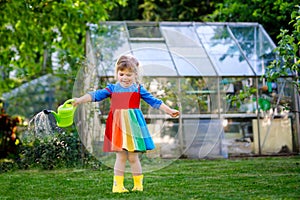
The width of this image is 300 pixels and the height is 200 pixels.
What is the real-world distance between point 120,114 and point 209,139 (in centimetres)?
410

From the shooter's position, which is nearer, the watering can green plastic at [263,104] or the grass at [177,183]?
the grass at [177,183]

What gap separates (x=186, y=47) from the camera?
9.48 meters

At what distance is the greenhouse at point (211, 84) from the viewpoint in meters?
8.33

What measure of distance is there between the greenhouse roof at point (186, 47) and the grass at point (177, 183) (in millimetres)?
2322

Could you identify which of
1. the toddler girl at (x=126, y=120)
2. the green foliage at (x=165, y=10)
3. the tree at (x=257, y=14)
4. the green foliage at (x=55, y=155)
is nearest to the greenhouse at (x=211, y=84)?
the tree at (x=257, y=14)

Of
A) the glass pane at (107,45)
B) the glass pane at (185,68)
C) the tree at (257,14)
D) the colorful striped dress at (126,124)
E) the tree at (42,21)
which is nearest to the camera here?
the colorful striped dress at (126,124)

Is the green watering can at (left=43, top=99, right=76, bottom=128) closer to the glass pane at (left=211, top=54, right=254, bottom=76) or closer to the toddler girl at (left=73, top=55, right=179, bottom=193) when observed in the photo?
the toddler girl at (left=73, top=55, right=179, bottom=193)

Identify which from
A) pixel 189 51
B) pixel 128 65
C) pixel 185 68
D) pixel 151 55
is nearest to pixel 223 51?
pixel 189 51

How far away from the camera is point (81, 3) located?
10.5 metres

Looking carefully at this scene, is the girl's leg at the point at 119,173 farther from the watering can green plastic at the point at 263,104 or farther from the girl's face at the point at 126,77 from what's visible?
the watering can green plastic at the point at 263,104

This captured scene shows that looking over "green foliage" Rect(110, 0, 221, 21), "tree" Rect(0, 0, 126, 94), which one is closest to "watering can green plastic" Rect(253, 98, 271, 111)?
"tree" Rect(0, 0, 126, 94)

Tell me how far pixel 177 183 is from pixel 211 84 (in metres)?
4.08

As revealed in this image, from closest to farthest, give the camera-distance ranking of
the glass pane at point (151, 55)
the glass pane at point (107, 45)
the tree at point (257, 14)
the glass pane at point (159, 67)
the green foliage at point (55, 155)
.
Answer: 1. the green foliage at point (55, 155)
2. the glass pane at point (159, 67)
3. the glass pane at point (107, 45)
4. the glass pane at point (151, 55)
5. the tree at point (257, 14)

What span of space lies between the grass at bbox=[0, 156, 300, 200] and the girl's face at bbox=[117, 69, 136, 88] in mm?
885
